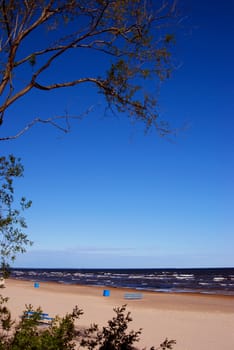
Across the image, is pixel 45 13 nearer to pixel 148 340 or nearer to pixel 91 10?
pixel 91 10

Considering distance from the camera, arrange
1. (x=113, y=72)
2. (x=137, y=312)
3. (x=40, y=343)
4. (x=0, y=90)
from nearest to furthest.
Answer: (x=40, y=343) < (x=0, y=90) < (x=113, y=72) < (x=137, y=312)

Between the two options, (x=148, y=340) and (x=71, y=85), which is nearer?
(x=71, y=85)

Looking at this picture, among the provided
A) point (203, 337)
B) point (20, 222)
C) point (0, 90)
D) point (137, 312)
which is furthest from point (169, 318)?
point (0, 90)

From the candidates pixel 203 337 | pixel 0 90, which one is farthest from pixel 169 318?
pixel 0 90

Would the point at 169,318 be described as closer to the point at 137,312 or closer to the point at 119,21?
the point at 137,312

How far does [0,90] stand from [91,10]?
7.54 ft

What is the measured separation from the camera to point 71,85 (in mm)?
5914

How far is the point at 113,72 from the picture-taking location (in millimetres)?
6625

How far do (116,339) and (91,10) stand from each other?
501 centimetres

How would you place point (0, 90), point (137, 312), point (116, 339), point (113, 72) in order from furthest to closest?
point (137, 312) < point (113, 72) < point (0, 90) < point (116, 339)

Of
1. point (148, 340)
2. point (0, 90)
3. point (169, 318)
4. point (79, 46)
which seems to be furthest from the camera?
point (169, 318)

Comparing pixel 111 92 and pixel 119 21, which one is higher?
pixel 119 21

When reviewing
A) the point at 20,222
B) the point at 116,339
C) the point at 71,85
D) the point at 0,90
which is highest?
the point at 71,85

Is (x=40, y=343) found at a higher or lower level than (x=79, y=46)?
lower
